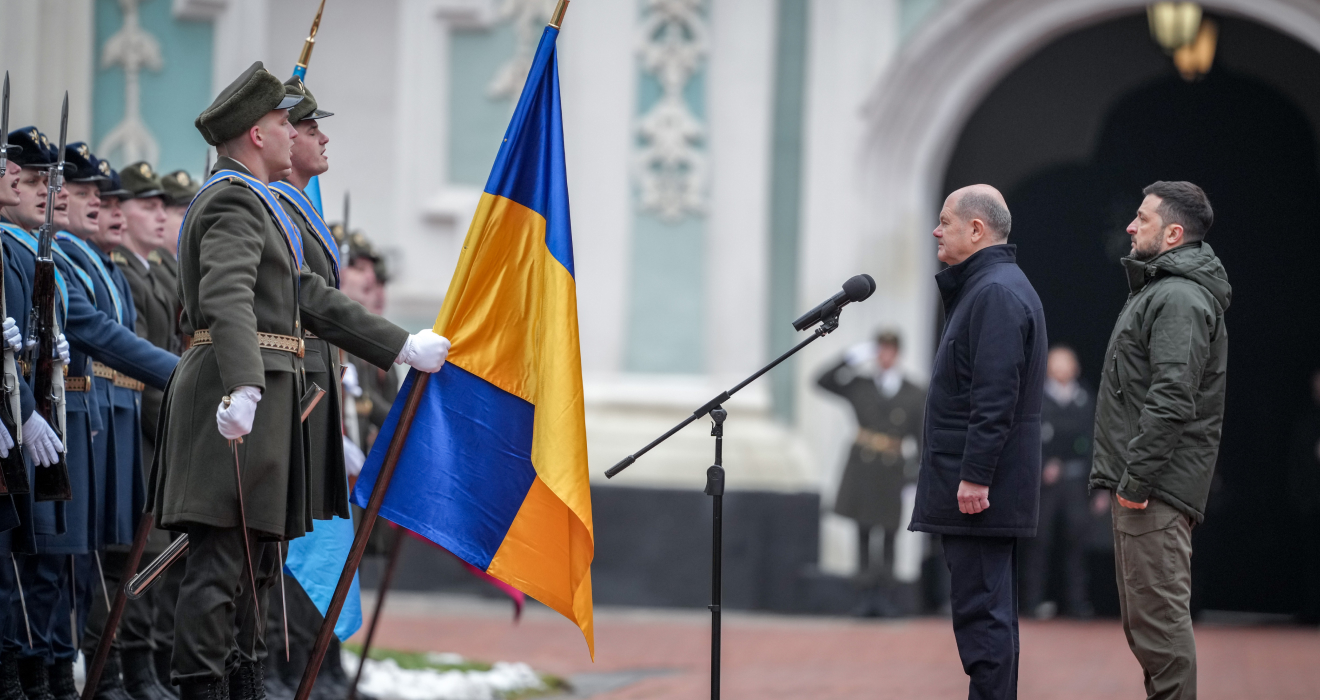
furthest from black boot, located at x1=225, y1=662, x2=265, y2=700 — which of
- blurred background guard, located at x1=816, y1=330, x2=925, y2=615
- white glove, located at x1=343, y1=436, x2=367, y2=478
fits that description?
blurred background guard, located at x1=816, y1=330, x2=925, y2=615

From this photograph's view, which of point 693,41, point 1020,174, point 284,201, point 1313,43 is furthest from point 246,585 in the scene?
point 1020,174

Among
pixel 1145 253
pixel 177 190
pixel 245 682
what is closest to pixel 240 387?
pixel 245 682

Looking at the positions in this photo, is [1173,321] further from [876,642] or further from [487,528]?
[876,642]

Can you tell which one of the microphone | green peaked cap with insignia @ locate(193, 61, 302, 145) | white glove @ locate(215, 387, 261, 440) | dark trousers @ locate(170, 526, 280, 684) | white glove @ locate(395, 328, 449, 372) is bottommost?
dark trousers @ locate(170, 526, 280, 684)

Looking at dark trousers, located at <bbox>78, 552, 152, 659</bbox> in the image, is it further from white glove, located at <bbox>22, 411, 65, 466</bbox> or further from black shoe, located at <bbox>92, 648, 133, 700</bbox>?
white glove, located at <bbox>22, 411, 65, 466</bbox>

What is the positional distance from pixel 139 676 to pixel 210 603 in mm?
1626

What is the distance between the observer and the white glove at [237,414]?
14.0 feet

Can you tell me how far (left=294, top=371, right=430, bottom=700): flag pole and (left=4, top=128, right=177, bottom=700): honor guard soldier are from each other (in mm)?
994

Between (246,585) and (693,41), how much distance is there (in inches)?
283

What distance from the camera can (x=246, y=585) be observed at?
186 inches

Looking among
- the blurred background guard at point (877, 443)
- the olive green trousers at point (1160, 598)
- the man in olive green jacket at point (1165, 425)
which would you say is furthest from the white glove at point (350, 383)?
the blurred background guard at point (877, 443)

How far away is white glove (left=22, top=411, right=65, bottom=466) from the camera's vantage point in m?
5.05

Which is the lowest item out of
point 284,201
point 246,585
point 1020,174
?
point 246,585

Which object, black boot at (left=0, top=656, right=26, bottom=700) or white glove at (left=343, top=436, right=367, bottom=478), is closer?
black boot at (left=0, top=656, right=26, bottom=700)
